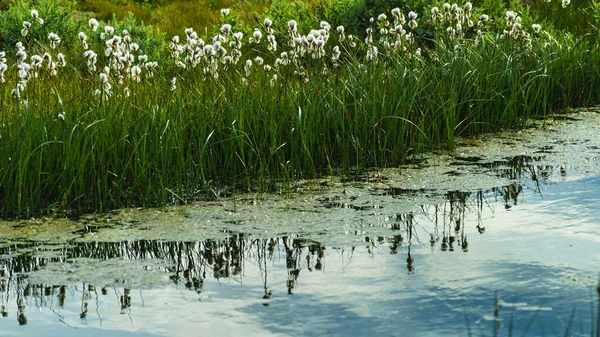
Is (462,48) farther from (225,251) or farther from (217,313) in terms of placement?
(217,313)

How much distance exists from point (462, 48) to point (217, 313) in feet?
16.2

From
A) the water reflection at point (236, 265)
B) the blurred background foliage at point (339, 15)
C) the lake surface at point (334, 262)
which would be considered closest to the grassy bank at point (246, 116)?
the lake surface at point (334, 262)

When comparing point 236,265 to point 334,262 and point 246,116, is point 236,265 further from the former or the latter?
point 246,116

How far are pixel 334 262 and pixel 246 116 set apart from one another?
2273 millimetres

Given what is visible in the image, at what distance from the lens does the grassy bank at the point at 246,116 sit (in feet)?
17.2

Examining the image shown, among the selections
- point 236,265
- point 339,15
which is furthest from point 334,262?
point 339,15

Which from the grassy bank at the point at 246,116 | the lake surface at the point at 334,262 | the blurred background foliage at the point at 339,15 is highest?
the blurred background foliage at the point at 339,15

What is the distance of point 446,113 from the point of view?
6637mm

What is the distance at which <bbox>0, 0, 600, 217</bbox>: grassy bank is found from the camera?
5.24 metres

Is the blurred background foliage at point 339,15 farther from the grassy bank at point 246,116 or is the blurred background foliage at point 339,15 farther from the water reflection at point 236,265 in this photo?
the water reflection at point 236,265

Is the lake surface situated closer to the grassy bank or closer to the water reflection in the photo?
the water reflection

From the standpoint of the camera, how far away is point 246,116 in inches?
238

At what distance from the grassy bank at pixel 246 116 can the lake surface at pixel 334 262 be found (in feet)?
1.06

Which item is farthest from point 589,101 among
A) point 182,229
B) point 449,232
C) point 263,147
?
point 182,229
